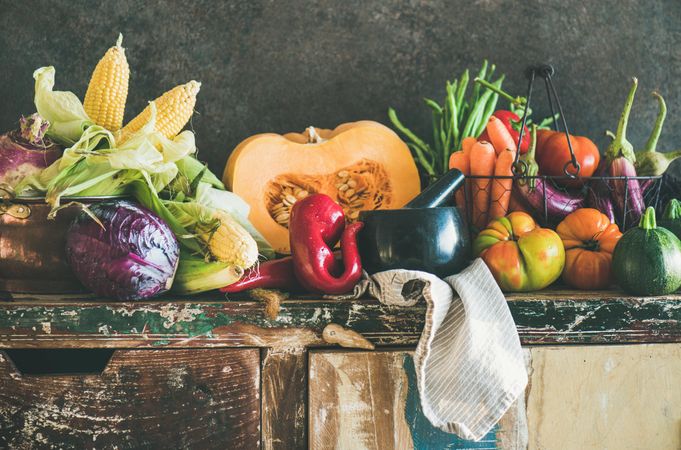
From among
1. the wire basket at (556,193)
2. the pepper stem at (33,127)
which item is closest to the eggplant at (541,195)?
the wire basket at (556,193)

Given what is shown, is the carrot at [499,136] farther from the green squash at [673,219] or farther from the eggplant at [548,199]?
the green squash at [673,219]

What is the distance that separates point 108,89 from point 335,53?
72cm

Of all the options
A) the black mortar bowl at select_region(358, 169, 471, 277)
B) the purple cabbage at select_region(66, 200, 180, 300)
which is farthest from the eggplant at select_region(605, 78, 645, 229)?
the purple cabbage at select_region(66, 200, 180, 300)

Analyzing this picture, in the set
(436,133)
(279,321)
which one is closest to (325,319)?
(279,321)

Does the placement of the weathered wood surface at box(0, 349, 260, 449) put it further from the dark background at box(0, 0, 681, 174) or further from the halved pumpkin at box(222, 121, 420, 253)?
the dark background at box(0, 0, 681, 174)

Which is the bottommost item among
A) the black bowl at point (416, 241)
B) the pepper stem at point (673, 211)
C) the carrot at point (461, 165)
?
the black bowl at point (416, 241)

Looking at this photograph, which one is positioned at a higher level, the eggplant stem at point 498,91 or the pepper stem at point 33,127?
the eggplant stem at point 498,91

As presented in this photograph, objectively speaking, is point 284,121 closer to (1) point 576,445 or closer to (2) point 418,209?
(2) point 418,209

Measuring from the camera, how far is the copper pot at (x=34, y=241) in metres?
1.09

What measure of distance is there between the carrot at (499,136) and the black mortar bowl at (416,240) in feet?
1.01

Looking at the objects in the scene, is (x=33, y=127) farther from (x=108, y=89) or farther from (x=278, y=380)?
(x=278, y=380)

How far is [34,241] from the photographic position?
1095 millimetres

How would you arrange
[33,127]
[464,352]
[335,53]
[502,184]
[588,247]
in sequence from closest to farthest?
[464,352] → [33,127] → [588,247] → [502,184] → [335,53]

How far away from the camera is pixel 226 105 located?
1.68 metres
